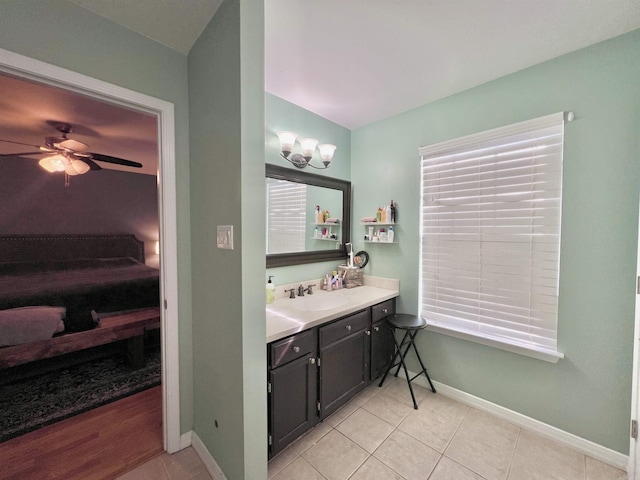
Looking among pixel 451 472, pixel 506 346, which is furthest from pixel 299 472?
pixel 506 346

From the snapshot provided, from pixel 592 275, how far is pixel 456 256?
2.49 ft

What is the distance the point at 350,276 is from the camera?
2469 millimetres

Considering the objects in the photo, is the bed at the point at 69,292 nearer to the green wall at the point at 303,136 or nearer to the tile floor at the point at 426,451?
the green wall at the point at 303,136

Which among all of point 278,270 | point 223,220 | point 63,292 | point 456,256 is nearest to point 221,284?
point 223,220

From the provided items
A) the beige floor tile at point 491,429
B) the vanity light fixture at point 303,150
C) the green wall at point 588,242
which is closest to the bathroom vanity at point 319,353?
the beige floor tile at point 491,429

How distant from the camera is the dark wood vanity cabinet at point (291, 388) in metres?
1.33

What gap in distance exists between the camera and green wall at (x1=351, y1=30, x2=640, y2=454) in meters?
1.38

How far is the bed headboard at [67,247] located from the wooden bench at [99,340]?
5.97ft

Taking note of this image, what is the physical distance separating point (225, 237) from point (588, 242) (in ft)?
7.05

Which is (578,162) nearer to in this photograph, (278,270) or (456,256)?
(456,256)

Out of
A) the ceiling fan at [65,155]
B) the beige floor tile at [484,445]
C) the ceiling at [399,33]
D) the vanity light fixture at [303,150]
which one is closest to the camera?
the ceiling at [399,33]

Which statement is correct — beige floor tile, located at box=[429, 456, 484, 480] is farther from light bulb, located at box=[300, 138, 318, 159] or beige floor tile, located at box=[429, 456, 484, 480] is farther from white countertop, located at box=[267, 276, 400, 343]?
light bulb, located at box=[300, 138, 318, 159]

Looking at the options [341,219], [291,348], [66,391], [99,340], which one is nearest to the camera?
[291,348]

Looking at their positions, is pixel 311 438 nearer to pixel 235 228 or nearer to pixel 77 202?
pixel 235 228
